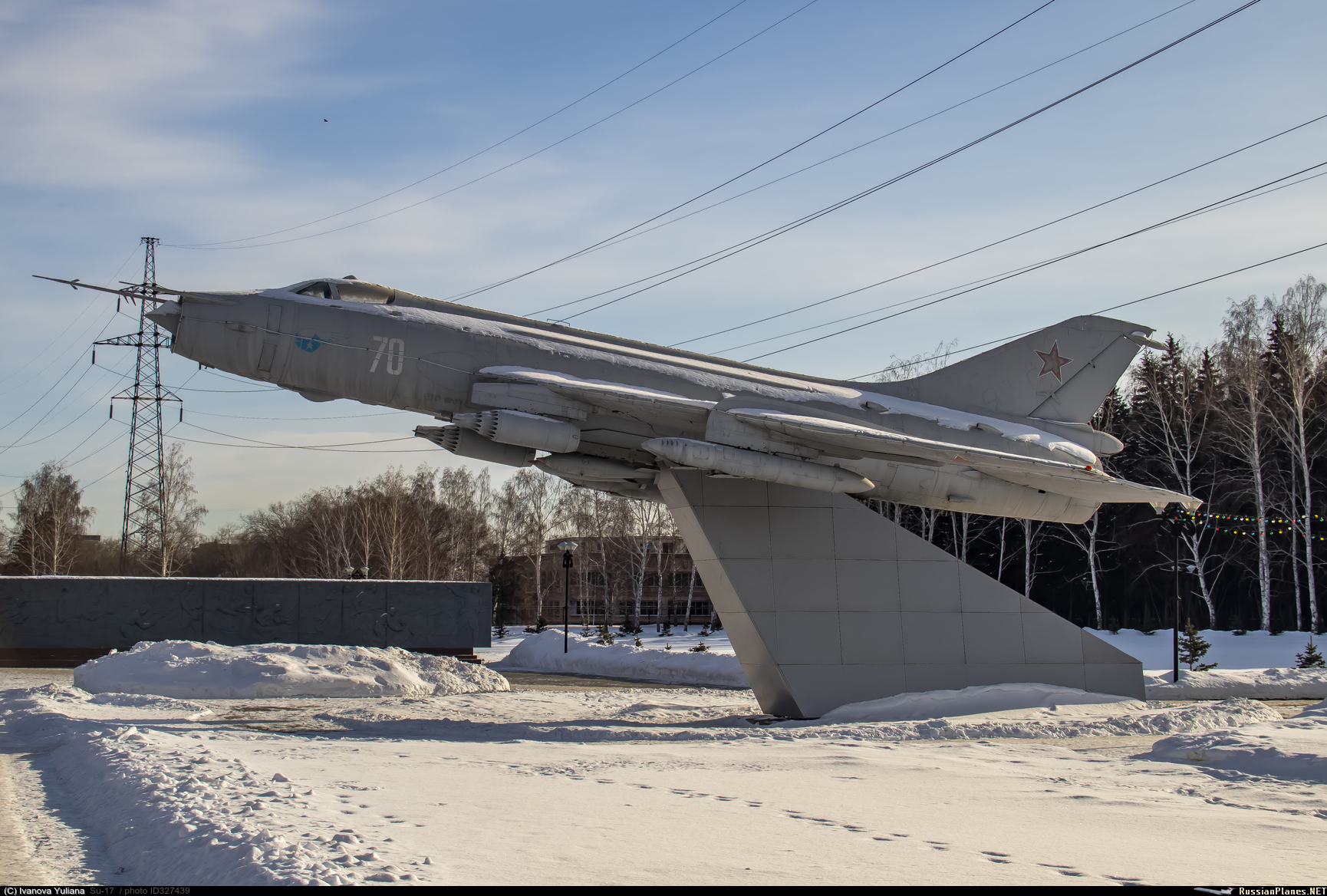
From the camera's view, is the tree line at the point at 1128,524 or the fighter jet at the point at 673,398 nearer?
the fighter jet at the point at 673,398

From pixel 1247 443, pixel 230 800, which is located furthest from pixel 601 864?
pixel 1247 443

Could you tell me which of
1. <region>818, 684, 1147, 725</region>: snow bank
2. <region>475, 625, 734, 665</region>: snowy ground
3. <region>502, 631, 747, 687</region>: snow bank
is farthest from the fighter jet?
<region>475, 625, 734, 665</region>: snowy ground

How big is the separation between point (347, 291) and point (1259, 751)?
12.6m

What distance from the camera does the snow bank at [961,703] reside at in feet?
46.0

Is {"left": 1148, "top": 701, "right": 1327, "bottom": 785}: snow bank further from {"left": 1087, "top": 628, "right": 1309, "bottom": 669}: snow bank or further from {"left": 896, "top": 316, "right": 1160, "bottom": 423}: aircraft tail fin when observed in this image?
{"left": 1087, "top": 628, "right": 1309, "bottom": 669}: snow bank

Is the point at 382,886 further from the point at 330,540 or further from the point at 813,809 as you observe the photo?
the point at 330,540

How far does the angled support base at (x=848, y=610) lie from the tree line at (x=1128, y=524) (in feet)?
25.7

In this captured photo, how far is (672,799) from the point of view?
299 inches

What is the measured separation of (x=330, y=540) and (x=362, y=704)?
148 feet

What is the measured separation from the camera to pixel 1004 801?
25.8 feet

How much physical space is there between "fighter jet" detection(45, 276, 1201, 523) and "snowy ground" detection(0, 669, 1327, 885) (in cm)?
364

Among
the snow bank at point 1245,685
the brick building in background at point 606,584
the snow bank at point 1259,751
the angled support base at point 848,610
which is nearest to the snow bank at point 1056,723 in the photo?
the angled support base at point 848,610

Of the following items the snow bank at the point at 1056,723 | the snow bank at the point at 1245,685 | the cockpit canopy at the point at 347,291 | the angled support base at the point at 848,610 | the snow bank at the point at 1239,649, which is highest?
the cockpit canopy at the point at 347,291

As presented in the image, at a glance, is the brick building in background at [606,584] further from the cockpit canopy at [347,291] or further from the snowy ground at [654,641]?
the cockpit canopy at [347,291]
